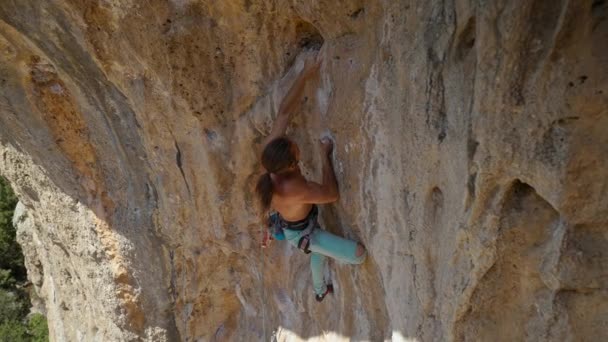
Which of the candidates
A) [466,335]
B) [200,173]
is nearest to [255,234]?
[200,173]

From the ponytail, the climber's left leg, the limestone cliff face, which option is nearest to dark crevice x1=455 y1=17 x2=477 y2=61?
the limestone cliff face

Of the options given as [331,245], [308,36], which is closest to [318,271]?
[331,245]

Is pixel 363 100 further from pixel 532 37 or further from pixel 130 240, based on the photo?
pixel 130 240

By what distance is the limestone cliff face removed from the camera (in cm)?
182

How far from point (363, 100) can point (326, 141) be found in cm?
37

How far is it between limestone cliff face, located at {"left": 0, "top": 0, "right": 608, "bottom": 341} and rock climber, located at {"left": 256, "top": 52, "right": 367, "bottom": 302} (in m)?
0.08

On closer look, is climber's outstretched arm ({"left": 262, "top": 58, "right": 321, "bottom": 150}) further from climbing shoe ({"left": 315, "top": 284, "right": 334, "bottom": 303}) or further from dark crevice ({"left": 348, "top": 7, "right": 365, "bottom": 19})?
climbing shoe ({"left": 315, "top": 284, "right": 334, "bottom": 303})

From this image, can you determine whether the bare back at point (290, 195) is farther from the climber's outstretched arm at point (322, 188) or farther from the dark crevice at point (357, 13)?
the dark crevice at point (357, 13)

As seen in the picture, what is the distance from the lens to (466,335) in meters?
2.33

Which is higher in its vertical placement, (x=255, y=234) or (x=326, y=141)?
(x=326, y=141)

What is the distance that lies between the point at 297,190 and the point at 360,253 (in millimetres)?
514

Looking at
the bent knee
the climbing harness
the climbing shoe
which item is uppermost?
the climbing harness

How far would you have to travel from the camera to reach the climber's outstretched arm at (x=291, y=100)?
117 inches

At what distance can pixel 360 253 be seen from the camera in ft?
9.60
